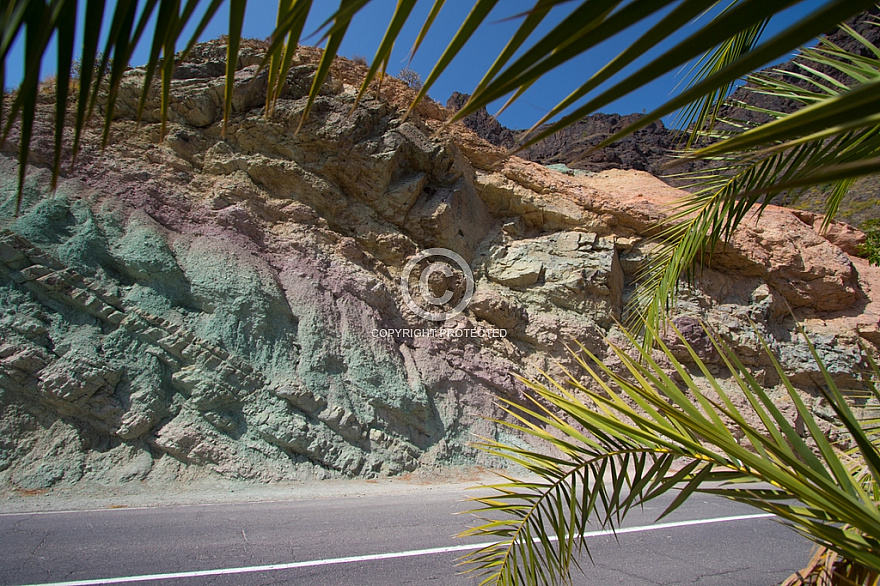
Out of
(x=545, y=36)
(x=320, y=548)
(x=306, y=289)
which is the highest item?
(x=545, y=36)

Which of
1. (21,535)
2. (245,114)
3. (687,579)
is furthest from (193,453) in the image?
(245,114)

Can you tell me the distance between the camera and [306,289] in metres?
9.97

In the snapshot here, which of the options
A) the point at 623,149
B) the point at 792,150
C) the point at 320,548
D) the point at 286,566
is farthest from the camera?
the point at 623,149

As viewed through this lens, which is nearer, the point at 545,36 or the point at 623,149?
the point at 545,36

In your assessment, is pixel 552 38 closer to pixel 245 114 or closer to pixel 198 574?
pixel 198 574

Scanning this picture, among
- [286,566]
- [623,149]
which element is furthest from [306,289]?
[623,149]

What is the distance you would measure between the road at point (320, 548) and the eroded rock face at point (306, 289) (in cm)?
196

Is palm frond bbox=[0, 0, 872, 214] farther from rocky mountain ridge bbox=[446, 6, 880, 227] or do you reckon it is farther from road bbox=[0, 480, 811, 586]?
rocky mountain ridge bbox=[446, 6, 880, 227]

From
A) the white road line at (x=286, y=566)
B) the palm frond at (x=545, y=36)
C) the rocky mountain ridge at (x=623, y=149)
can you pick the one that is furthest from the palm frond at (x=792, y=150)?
the rocky mountain ridge at (x=623, y=149)

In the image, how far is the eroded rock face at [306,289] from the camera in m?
7.48

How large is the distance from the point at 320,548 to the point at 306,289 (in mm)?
6121

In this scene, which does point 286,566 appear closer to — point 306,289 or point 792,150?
point 792,150

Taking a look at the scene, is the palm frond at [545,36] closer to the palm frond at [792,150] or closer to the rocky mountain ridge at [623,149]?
the palm frond at [792,150]

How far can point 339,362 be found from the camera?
30.5 ft
